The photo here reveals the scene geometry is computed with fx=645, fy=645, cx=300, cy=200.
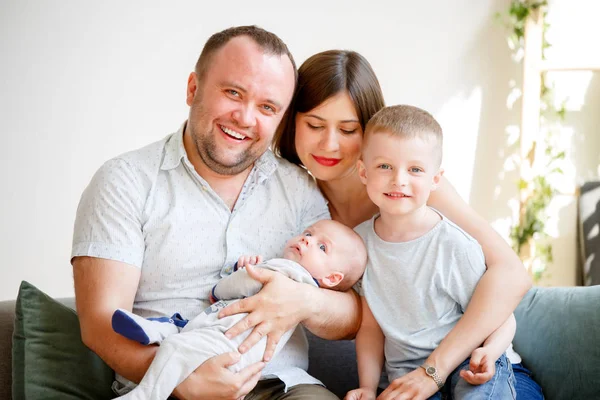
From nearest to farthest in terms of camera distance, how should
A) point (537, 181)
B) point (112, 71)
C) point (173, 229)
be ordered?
1. point (173, 229)
2. point (112, 71)
3. point (537, 181)

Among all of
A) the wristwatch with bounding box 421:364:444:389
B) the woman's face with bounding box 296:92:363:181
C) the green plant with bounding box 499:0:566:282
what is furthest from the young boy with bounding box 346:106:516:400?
the green plant with bounding box 499:0:566:282

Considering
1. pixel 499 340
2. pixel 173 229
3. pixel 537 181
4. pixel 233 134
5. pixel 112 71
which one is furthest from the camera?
pixel 537 181

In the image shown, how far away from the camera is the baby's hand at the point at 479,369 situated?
1666 mm

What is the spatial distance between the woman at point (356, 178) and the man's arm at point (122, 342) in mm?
450

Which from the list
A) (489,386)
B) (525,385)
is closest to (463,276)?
(489,386)

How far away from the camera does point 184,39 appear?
3.68 meters

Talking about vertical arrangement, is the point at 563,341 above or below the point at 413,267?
below

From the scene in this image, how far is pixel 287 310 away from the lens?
1.77m

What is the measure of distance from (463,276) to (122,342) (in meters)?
0.95

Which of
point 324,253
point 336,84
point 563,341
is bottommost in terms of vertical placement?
point 563,341

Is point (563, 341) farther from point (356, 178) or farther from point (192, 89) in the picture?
point (192, 89)

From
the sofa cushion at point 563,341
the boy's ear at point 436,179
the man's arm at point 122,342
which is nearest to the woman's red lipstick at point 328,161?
the boy's ear at point 436,179

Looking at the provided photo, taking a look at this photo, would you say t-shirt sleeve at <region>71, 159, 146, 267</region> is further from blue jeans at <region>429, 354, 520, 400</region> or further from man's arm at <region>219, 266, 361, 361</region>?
blue jeans at <region>429, 354, 520, 400</region>

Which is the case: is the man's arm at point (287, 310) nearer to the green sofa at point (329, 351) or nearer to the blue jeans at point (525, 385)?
the green sofa at point (329, 351)
